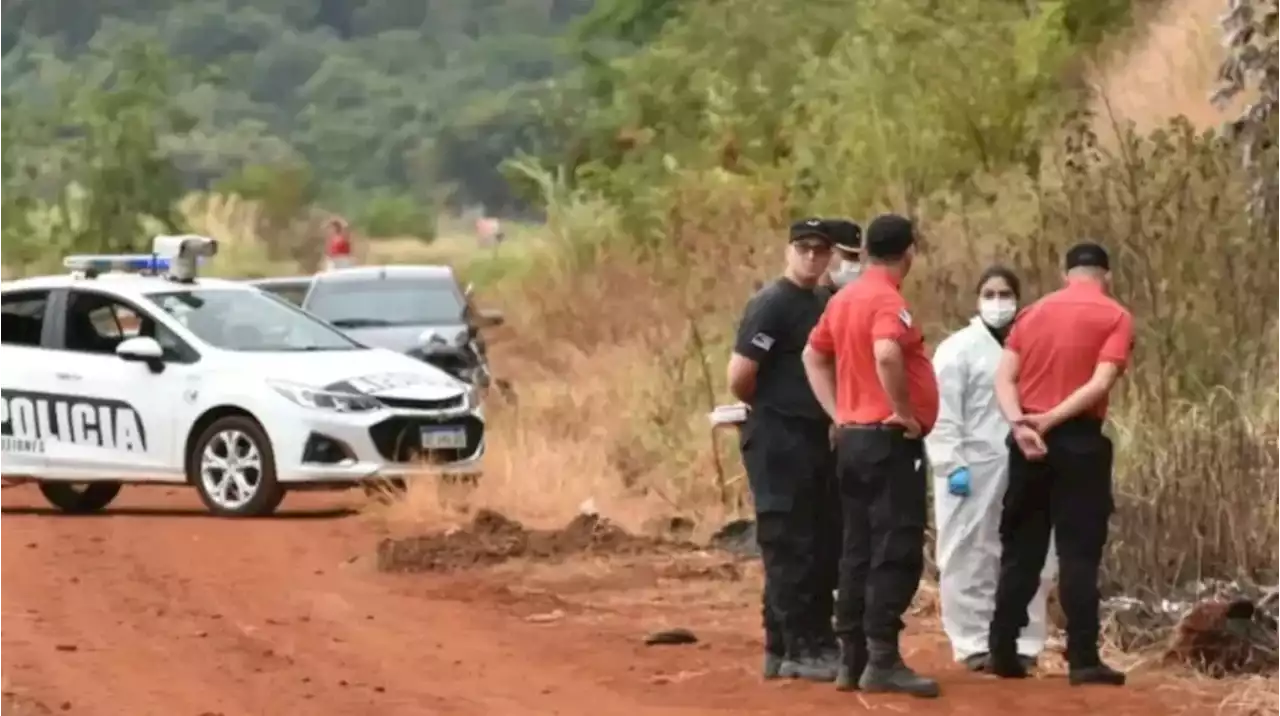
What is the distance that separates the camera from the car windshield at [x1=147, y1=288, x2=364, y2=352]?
2012 cm

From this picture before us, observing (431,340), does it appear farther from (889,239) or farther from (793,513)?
(889,239)

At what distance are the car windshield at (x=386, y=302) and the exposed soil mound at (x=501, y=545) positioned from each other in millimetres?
8104

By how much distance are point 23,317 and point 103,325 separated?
2.09 feet

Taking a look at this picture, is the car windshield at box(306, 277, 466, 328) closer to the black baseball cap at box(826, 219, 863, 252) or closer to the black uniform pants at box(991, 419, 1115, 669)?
the black baseball cap at box(826, 219, 863, 252)

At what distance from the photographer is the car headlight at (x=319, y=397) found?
1930 centimetres

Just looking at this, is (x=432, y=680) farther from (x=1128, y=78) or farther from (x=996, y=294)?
(x=1128, y=78)

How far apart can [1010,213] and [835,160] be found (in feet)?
17.0

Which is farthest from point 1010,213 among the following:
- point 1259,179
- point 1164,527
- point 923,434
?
point 923,434

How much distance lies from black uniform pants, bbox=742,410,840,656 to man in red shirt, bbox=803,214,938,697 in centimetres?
30

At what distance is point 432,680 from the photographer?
12383 mm

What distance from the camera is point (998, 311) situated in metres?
12.8

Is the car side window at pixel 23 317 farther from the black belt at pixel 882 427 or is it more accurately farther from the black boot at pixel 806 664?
the black belt at pixel 882 427

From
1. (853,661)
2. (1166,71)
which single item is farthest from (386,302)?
(853,661)

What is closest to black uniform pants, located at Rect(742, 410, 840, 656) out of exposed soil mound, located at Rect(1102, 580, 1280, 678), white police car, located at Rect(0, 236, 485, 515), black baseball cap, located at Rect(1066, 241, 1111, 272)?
black baseball cap, located at Rect(1066, 241, 1111, 272)
